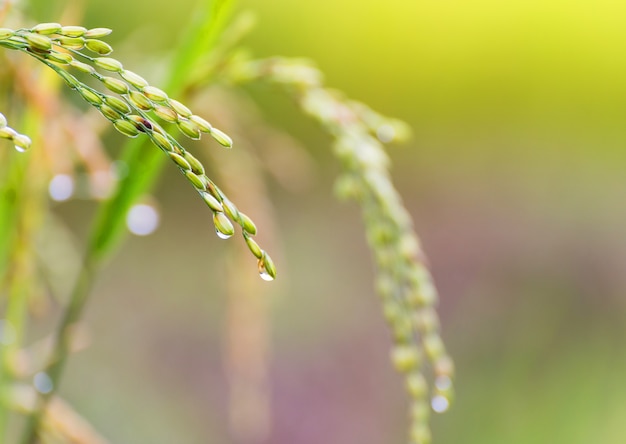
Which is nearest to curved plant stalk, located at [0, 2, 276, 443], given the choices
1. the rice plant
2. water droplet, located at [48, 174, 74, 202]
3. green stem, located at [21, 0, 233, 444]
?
the rice plant

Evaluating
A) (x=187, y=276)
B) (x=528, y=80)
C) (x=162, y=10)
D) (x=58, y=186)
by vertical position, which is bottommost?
(x=58, y=186)

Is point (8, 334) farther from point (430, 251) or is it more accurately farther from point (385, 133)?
point (430, 251)

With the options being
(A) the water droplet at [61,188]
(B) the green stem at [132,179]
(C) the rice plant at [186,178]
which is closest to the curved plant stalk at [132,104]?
(C) the rice plant at [186,178]

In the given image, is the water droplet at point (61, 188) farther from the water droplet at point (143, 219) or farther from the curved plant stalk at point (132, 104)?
the curved plant stalk at point (132, 104)

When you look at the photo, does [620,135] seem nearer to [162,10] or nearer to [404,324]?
[162,10]

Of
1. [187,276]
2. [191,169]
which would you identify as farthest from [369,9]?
[191,169]
